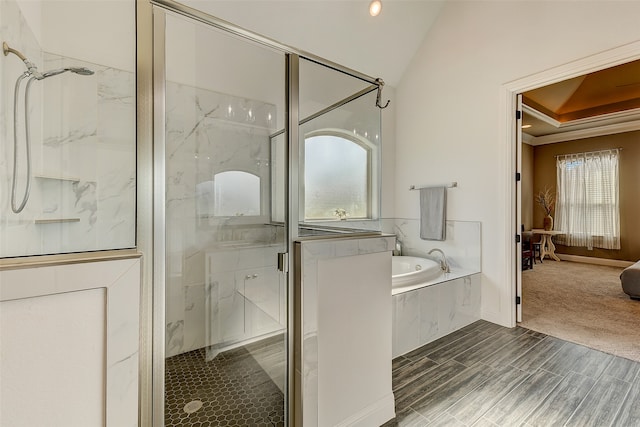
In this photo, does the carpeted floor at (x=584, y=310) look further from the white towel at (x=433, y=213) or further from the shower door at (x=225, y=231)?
the shower door at (x=225, y=231)

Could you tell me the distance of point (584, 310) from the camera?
315 cm

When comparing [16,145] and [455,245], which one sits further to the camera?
[455,245]

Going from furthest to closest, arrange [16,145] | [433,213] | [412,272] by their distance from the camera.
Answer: [433,213] → [412,272] → [16,145]

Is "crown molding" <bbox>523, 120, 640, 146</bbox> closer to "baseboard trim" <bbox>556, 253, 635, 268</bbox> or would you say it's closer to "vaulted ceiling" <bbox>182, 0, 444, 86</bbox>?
"baseboard trim" <bbox>556, 253, 635, 268</bbox>

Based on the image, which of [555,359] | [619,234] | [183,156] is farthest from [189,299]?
[619,234]

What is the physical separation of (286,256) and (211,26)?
3.41ft

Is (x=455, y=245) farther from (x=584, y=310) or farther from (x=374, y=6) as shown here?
(x=374, y=6)

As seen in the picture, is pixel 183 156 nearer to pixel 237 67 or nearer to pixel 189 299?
pixel 237 67

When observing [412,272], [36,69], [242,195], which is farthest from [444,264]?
[36,69]

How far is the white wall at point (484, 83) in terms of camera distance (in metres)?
2.37

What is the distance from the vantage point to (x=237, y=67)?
5.97ft

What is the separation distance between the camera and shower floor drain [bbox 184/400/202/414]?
1.50m

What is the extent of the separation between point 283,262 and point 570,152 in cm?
730

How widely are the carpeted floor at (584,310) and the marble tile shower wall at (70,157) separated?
3.49 metres
